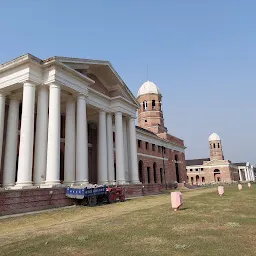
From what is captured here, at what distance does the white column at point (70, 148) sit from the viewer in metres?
20.8

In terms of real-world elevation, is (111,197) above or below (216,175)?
below

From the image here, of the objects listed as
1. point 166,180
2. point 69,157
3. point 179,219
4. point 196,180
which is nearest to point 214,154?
point 196,180

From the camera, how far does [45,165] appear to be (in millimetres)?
19016

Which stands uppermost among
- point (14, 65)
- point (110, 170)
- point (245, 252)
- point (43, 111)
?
point (14, 65)

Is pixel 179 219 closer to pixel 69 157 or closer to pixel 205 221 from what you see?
pixel 205 221

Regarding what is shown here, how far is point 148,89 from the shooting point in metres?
58.1

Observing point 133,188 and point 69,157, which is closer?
point 69,157

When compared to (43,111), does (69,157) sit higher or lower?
lower

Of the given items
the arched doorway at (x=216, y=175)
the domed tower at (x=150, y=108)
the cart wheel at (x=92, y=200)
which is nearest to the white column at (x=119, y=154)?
the cart wheel at (x=92, y=200)

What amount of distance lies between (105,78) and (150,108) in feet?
100

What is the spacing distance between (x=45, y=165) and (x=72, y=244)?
42.1 ft

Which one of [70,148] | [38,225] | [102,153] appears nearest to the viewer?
[38,225]

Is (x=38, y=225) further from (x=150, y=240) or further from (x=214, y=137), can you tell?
(x=214, y=137)

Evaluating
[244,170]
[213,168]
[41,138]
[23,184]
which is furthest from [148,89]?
[244,170]
